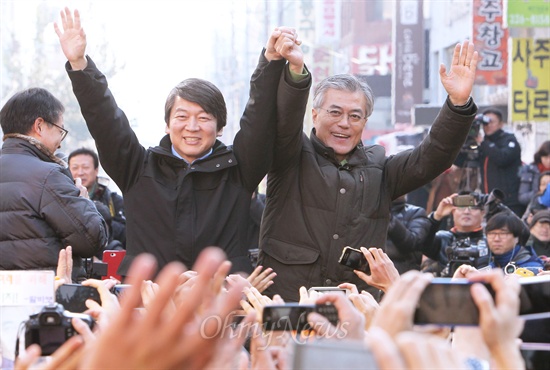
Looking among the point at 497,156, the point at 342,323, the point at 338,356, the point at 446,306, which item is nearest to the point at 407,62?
the point at 497,156

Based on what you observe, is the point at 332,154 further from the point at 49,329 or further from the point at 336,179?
the point at 49,329

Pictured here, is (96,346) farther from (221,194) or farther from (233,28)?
(233,28)

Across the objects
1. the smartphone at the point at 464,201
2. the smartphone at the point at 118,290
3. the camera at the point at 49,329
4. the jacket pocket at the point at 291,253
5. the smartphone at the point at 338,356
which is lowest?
the smartphone at the point at 464,201

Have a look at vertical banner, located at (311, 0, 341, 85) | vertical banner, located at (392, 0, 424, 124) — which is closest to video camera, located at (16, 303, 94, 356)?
vertical banner, located at (392, 0, 424, 124)

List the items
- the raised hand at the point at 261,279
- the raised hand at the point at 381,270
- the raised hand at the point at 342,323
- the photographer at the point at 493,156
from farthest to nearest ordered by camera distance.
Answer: the photographer at the point at 493,156, the raised hand at the point at 261,279, the raised hand at the point at 381,270, the raised hand at the point at 342,323

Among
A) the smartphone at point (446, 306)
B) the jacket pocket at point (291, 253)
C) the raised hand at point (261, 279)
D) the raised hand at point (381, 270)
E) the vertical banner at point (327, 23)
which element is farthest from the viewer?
the vertical banner at point (327, 23)

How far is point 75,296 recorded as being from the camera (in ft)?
10.3

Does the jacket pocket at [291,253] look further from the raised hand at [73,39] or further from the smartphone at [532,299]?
the smartphone at [532,299]

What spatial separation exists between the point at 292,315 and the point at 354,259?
1933mm

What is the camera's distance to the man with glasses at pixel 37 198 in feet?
17.6

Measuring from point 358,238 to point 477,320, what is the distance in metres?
2.67

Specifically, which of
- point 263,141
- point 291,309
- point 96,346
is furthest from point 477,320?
point 263,141

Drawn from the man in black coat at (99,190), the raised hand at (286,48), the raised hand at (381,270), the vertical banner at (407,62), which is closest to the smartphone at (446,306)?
the raised hand at (381,270)

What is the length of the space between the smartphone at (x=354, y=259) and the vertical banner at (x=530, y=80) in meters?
10.5
